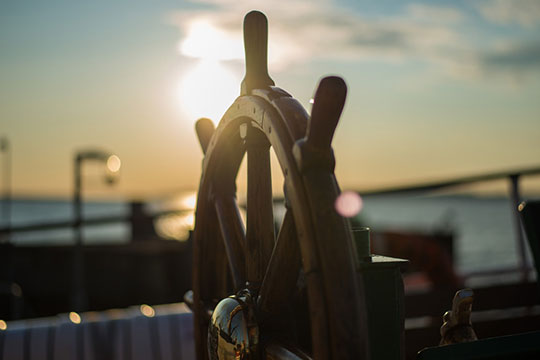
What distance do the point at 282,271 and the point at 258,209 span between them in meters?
0.23

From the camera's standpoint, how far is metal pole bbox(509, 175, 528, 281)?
2.59 meters

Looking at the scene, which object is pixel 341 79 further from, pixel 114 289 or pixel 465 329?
pixel 114 289

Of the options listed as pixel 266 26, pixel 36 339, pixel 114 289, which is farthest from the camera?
pixel 114 289

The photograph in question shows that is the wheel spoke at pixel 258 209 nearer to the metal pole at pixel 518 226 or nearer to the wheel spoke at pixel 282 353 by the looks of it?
the wheel spoke at pixel 282 353

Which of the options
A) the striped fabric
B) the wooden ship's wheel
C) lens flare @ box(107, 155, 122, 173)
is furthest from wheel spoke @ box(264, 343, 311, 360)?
lens flare @ box(107, 155, 122, 173)

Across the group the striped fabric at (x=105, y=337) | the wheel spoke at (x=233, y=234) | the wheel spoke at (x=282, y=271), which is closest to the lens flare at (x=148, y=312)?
the striped fabric at (x=105, y=337)

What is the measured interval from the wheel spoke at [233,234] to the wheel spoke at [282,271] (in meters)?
0.22

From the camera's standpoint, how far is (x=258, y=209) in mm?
1244

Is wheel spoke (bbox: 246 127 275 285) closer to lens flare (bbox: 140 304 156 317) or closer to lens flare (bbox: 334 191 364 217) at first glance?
lens flare (bbox: 334 191 364 217)

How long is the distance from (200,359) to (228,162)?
0.50 meters

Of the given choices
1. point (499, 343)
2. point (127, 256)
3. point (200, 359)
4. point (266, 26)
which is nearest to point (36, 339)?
point (200, 359)

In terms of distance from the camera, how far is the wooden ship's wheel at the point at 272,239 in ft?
2.74

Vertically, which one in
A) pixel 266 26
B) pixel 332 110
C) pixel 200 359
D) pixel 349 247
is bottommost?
pixel 200 359

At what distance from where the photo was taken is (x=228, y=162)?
1452 millimetres
